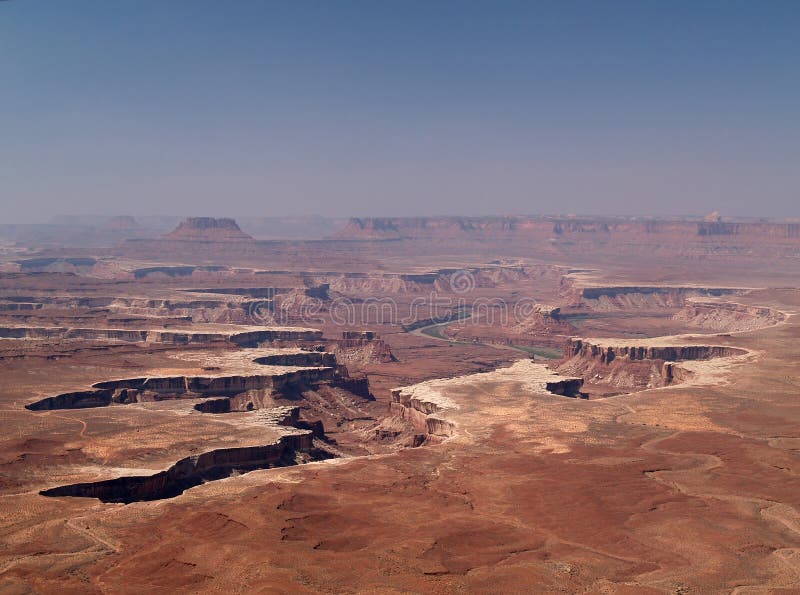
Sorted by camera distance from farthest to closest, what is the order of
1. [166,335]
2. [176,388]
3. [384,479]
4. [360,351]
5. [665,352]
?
[360,351], [166,335], [665,352], [176,388], [384,479]

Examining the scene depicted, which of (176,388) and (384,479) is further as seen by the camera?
(176,388)

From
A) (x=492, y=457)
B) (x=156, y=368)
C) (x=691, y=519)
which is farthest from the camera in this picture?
(x=156, y=368)

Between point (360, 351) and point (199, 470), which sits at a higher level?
point (199, 470)

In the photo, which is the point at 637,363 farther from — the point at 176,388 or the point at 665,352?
the point at 176,388

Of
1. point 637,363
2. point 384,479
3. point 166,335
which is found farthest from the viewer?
point 166,335

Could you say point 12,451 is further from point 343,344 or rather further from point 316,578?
point 343,344

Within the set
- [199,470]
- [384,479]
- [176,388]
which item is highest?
[384,479]

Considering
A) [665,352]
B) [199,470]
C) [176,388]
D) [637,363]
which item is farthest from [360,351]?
[199,470]

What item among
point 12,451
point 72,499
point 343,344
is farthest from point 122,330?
point 72,499

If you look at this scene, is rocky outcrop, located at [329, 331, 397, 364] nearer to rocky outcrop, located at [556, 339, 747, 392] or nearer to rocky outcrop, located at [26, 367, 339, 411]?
rocky outcrop, located at [556, 339, 747, 392]

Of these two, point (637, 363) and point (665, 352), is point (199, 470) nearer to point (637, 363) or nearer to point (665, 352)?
point (637, 363)

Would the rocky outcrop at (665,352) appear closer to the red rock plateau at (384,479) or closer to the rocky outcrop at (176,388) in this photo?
the red rock plateau at (384,479)
